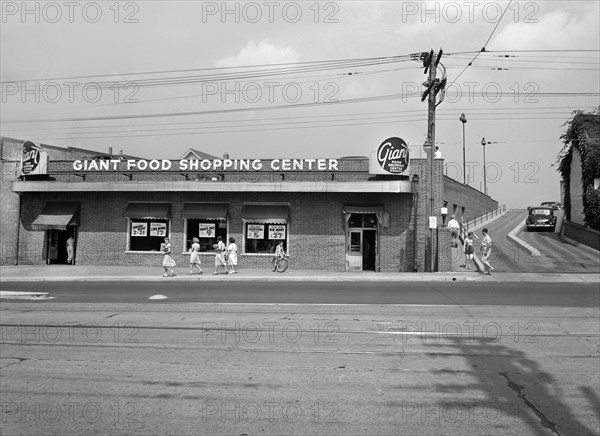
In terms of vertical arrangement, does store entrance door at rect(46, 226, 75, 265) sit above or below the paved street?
above

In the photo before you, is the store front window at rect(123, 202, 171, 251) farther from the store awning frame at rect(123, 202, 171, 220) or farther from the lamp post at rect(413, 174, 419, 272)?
the lamp post at rect(413, 174, 419, 272)

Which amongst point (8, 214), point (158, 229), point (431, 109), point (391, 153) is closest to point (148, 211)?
point (158, 229)

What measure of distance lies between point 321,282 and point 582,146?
66.5ft

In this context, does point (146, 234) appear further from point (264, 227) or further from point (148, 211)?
point (264, 227)

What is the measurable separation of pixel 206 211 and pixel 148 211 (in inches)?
121

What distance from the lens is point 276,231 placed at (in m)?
25.1

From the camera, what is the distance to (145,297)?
1482cm

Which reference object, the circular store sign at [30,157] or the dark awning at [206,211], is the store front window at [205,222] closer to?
the dark awning at [206,211]

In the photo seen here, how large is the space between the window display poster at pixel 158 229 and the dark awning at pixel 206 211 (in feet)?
4.15

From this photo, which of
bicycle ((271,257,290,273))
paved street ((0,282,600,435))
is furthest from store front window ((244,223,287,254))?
paved street ((0,282,600,435))

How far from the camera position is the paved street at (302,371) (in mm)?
4902

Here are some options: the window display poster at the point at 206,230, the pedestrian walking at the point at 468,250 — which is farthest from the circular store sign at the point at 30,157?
the pedestrian walking at the point at 468,250

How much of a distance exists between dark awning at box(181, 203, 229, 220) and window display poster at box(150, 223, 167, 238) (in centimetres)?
127

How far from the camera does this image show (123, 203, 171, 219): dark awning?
84.4 ft
